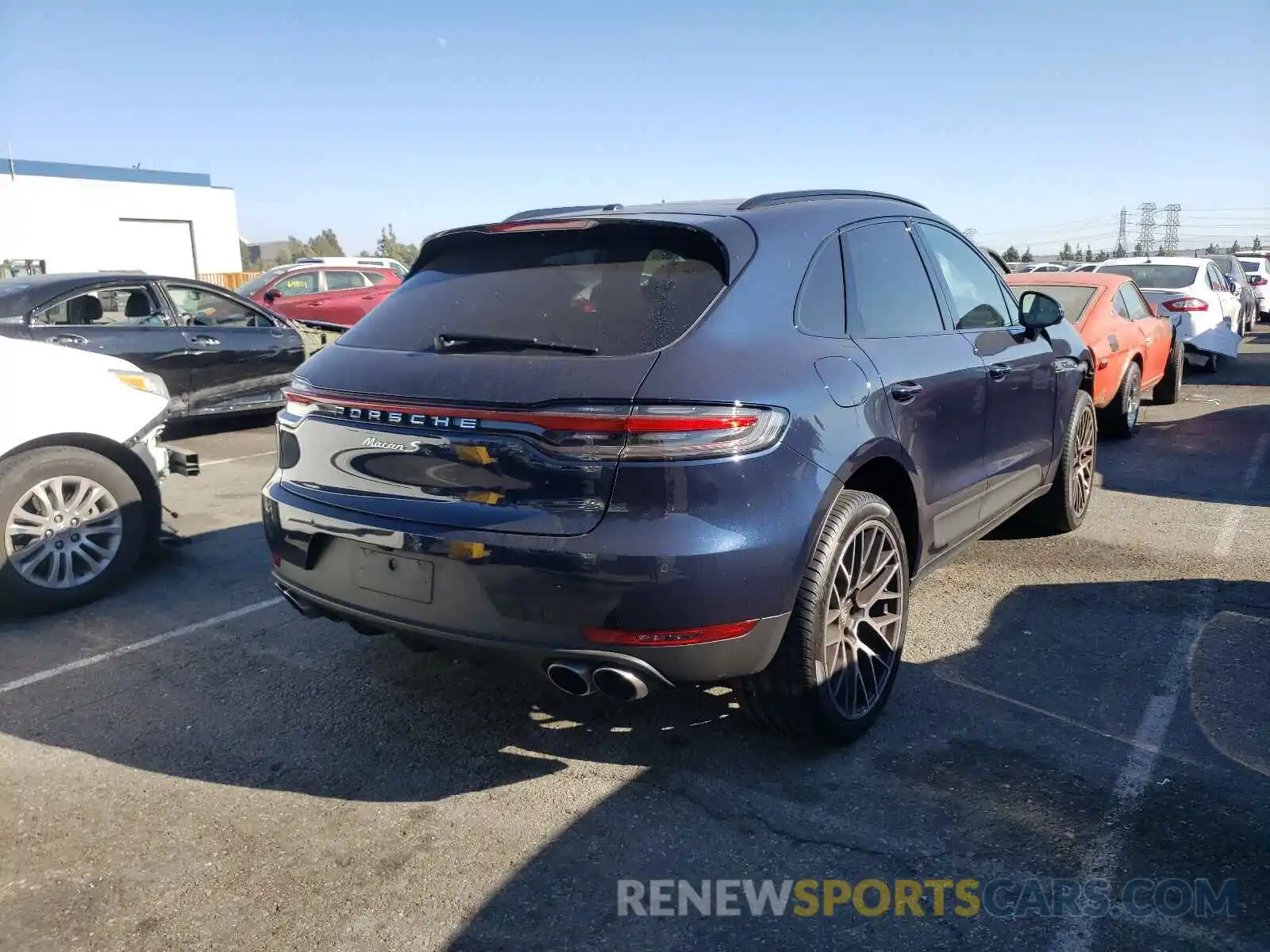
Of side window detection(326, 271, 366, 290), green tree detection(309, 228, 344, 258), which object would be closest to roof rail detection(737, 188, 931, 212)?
side window detection(326, 271, 366, 290)

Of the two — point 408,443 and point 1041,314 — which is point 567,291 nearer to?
point 408,443

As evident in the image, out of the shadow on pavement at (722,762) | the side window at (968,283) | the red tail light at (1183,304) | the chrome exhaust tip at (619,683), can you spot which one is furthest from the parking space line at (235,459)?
the red tail light at (1183,304)

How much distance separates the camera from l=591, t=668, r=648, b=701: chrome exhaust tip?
2.77 metres

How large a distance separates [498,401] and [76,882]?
5.62ft

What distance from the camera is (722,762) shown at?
330 centimetres

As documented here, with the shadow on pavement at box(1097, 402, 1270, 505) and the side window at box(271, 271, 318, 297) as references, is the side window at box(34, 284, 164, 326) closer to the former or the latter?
the shadow on pavement at box(1097, 402, 1270, 505)

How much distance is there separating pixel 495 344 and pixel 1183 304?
11.7 meters

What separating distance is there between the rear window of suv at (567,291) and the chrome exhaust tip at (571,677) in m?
0.87

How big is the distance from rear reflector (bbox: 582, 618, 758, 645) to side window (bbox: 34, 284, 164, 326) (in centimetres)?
726

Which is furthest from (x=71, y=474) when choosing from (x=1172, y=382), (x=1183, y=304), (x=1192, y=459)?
(x=1183, y=304)

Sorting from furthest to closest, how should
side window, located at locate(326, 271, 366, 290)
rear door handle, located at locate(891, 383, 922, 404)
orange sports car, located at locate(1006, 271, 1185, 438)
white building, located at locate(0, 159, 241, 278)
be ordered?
white building, located at locate(0, 159, 241, 278), side window, located at locate(326, 271, 366, 290), orange sports car, located at locate(1006, 271, 1185, 438), rear door handle, located at locate(891, 383, 922, 404)

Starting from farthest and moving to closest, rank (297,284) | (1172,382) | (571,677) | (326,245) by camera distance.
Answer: (326,245)
(297,284)
(1172,382)
(571,677)

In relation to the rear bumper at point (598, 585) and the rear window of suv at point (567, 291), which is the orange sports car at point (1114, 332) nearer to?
the rear window of suv at point (567, 291)

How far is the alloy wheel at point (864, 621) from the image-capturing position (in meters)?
3.24
